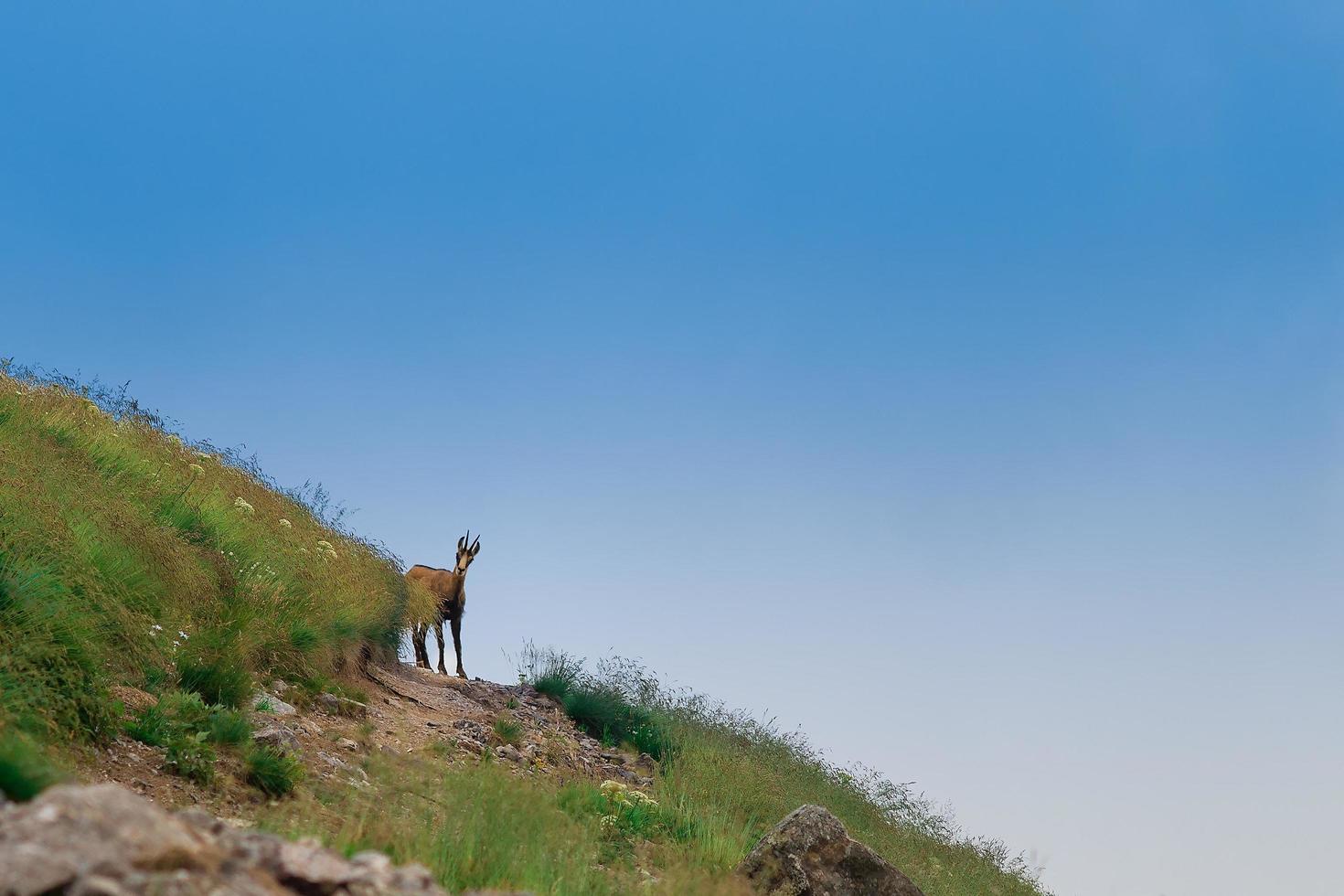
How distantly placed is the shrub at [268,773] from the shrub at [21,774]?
7.79 ft

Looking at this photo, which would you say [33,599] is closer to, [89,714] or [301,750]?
[89,714]

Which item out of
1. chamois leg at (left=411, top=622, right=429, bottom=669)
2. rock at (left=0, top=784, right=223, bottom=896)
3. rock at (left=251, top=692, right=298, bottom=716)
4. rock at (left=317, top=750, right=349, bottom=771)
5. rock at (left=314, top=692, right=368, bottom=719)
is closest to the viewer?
rock at (left=0, top=784, right=223, bottom=896)

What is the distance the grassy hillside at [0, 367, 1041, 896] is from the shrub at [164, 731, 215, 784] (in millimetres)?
13

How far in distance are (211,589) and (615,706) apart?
6890 mm

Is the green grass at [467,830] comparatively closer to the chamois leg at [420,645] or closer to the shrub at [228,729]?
the shrub at [228,729]

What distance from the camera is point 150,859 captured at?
2.80m

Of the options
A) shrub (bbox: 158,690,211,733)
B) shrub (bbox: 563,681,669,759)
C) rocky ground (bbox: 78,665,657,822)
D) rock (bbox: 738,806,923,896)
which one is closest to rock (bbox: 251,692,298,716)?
rocky ground (bbox: 78,665,657,822)

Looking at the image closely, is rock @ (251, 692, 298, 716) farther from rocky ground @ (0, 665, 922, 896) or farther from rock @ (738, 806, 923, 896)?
rock @ (738, 806, 923, 896)

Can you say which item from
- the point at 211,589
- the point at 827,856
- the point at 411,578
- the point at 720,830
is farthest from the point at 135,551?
the point at 411,578

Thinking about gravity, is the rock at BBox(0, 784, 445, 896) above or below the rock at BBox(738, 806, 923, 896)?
below

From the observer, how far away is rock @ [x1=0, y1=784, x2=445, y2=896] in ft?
8.68

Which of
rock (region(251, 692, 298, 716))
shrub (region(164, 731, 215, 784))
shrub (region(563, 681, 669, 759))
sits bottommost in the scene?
shrub (region(164, 731, 215, 784))

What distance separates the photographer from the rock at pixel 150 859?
2645 mm

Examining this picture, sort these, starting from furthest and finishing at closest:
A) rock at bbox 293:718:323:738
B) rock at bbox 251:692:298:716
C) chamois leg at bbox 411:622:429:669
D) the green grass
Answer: chamois leg at bbox 411:622:429:669 → rock at bbox 293:718:323:738 → rock at bbox 251:692:298:716 → the green grass
